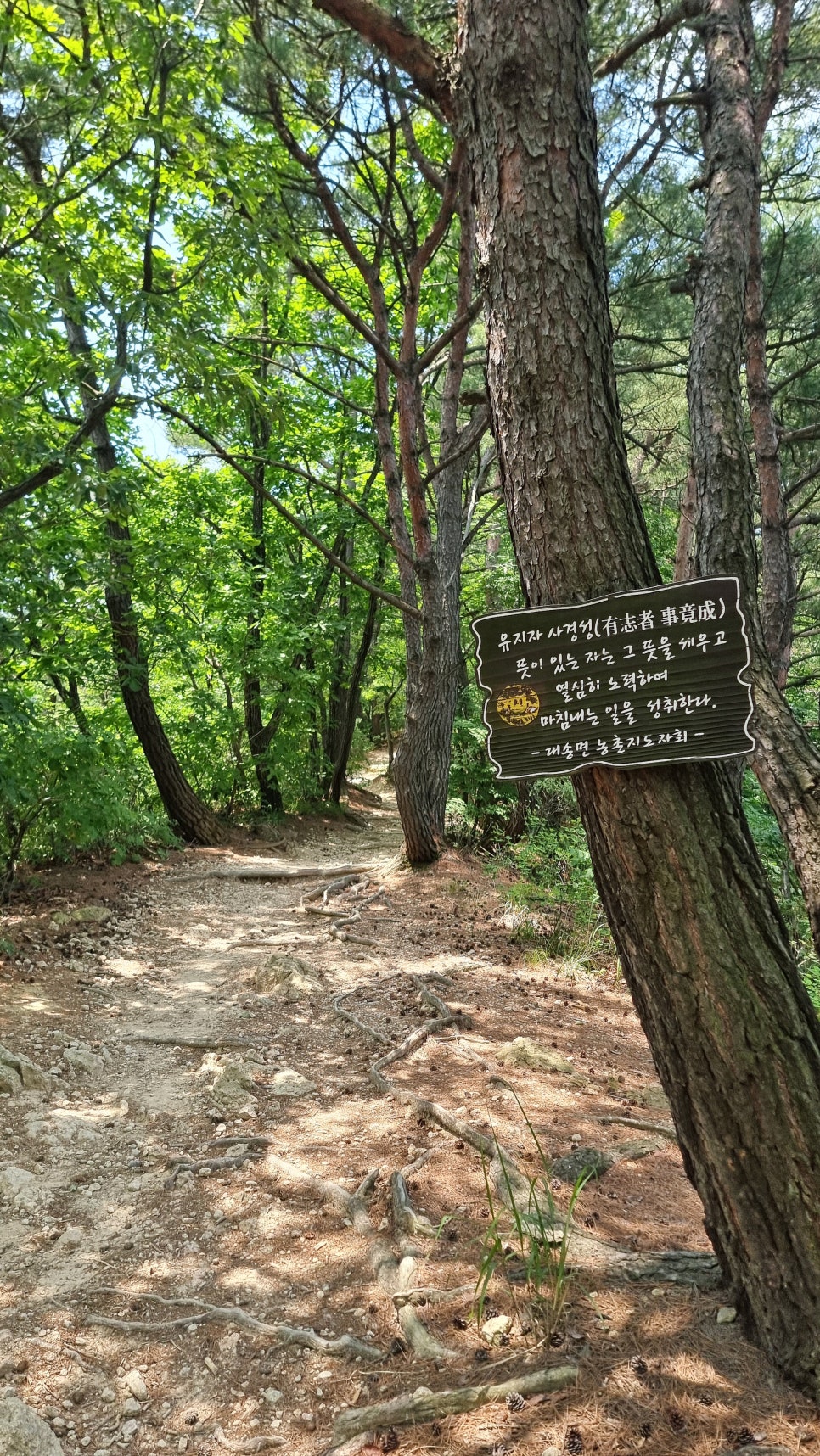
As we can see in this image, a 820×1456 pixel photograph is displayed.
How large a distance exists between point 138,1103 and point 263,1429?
1.95 m

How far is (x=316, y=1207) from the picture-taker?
3.01 m

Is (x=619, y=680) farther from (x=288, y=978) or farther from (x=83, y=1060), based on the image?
(x=288, y=978)

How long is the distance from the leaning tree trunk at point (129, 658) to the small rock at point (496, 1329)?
550 cm

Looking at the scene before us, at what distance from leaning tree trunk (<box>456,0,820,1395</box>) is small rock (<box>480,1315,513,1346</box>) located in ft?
2.04

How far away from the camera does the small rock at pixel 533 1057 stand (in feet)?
13.4

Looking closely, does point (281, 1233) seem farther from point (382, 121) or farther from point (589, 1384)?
point (382, 121)

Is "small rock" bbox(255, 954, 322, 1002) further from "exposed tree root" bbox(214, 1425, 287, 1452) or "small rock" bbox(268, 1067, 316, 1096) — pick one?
"exposed tree root" bbox(214, 1425, 287, 1452)

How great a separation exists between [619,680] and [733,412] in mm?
3369

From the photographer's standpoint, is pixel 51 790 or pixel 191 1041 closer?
pixel 191 1041

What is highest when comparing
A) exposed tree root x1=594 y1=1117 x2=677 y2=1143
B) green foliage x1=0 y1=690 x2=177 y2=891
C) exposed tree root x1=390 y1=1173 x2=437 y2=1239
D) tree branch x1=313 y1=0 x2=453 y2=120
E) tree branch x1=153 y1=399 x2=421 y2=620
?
tree branch x1=313 y1=0 x2=453 y2=120

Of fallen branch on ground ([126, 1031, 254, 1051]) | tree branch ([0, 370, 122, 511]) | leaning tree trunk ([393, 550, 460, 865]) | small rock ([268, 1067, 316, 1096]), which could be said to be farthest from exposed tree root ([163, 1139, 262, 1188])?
leaning tree trunk ([393, 550, 460, 865])

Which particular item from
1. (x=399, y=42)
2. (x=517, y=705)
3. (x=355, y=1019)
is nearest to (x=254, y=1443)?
(x=517, y=705)

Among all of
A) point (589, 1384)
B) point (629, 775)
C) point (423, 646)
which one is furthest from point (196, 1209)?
point (423, 646)

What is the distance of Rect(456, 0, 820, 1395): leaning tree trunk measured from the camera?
202 centimetres
